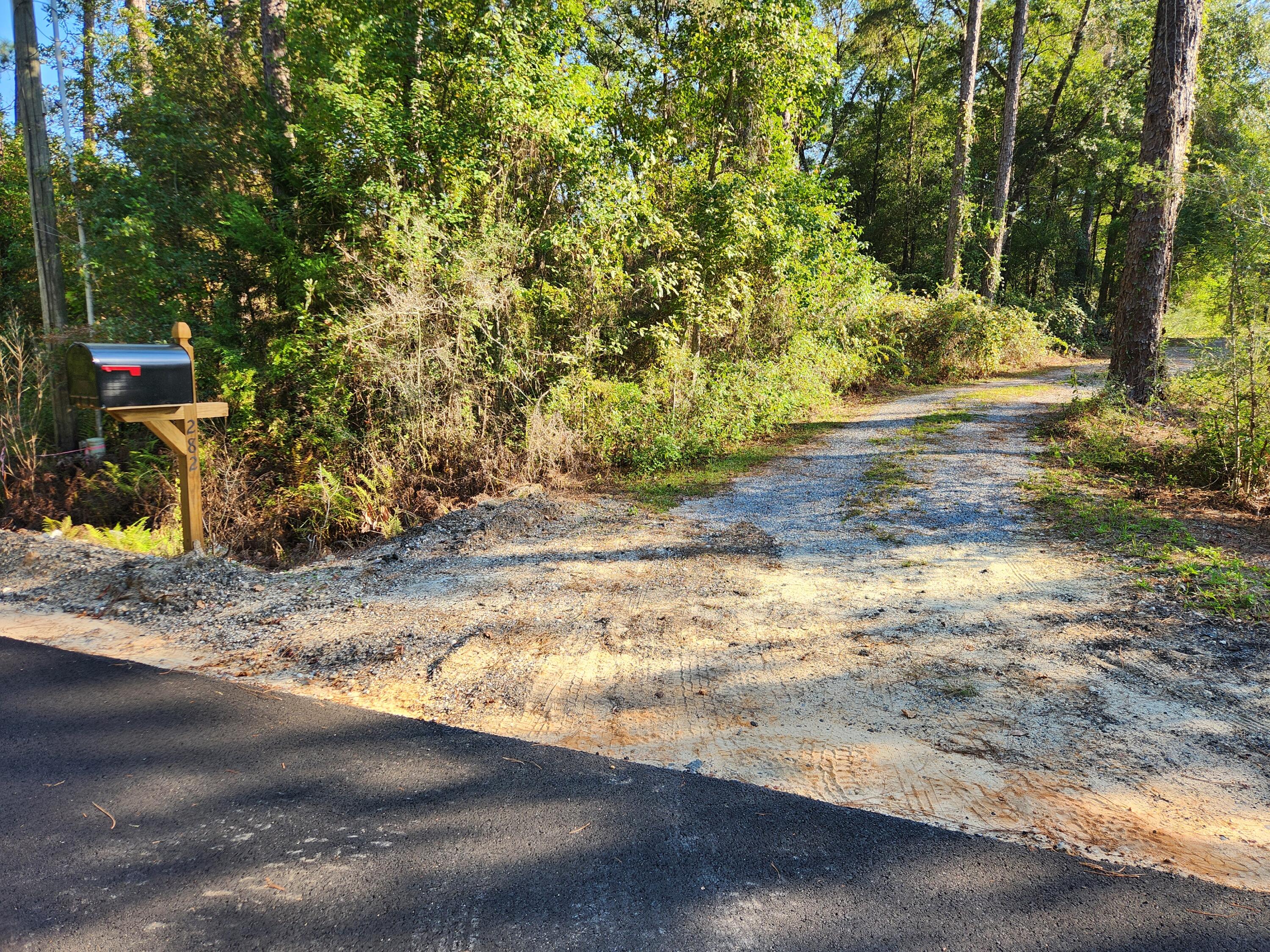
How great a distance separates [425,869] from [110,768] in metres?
1.56

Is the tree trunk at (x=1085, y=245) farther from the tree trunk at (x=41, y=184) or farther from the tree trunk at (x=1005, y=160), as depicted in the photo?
the tree trunk at (x=41, y=184)

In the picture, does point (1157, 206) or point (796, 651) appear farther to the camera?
point (1157, 206)

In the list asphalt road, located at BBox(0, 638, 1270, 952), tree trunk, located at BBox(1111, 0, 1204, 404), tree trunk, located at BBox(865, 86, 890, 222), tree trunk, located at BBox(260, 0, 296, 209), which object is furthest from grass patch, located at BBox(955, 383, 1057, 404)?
tree trunk, located at BBox(865, 86, 890, 222)

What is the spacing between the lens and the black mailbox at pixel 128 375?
177 inches

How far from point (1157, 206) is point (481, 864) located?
416 inches

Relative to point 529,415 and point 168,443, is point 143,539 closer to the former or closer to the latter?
point 168,443

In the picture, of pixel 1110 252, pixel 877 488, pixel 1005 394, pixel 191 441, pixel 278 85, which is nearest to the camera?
pixel 191 441

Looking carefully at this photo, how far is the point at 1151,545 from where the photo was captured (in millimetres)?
5324

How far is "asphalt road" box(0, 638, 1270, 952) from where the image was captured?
6.84 ft

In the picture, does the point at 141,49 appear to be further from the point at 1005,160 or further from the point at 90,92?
the point at 1005,160

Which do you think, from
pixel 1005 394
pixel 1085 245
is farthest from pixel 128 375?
pixel 1085 245

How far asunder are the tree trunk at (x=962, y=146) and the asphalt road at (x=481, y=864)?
19.4 m

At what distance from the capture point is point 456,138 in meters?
7.88

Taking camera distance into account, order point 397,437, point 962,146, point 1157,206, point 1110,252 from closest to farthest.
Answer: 1. point 397,437
2. point 1157,206
3. point 962,146
4. point 1110,252
